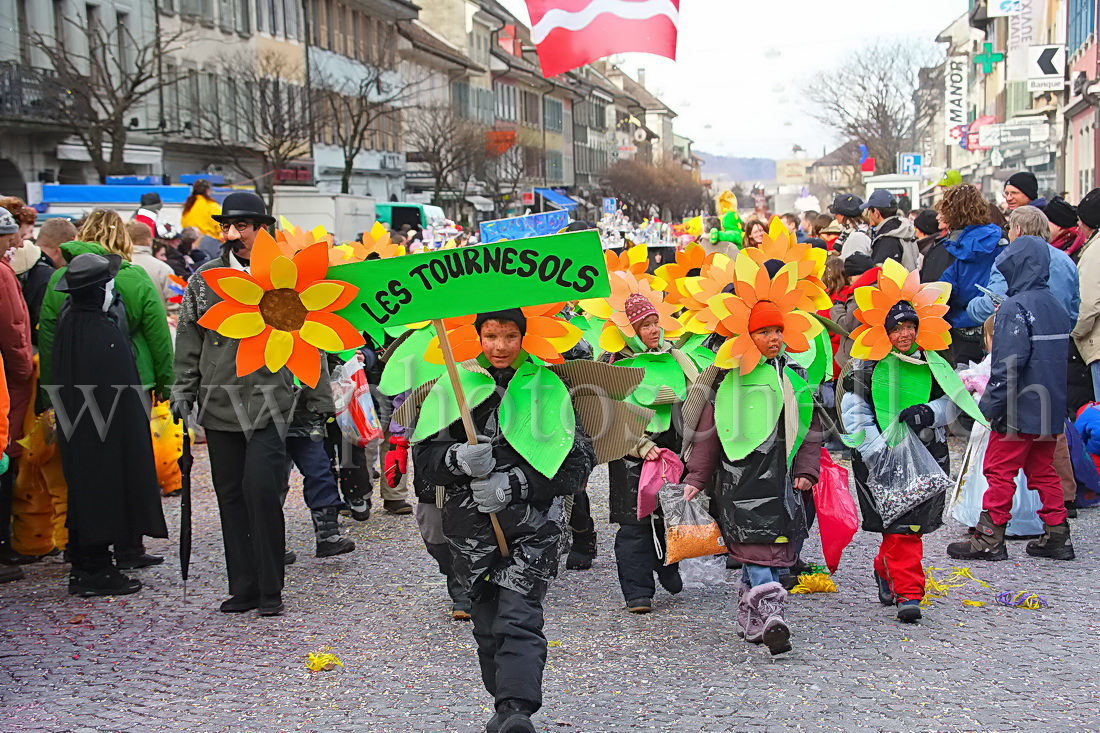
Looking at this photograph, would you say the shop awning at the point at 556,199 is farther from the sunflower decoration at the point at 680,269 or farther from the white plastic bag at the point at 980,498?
the white plastic bag at the point at 980,498

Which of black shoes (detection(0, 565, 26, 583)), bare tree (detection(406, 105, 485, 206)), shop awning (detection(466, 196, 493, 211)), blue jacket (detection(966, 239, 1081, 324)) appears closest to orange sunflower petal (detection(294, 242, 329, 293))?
black shoes (detection(0, 565, 26, 583))

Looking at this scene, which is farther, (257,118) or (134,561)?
(257,118)

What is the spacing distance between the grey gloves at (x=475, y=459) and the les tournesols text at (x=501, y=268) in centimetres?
54

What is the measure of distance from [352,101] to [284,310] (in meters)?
43.4

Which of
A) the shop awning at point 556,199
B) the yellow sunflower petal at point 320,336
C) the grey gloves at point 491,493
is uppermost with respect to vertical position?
the shop awning at point 556,199

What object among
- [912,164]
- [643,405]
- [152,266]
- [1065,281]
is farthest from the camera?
[912,164]

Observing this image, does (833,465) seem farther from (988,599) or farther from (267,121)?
(267,121)

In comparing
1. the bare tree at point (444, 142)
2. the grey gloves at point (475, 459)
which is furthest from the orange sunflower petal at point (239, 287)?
the bare tree at point (444, 142)

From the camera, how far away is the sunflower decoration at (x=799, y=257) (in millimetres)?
5871

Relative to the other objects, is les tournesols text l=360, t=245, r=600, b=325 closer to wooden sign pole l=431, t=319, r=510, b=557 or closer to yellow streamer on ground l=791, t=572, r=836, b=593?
wooden sign pole l=431, t=319, r=510, b=557

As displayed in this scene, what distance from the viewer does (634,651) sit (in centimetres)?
542

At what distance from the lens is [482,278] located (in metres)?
4.24

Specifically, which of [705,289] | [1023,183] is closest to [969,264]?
[1023,183]

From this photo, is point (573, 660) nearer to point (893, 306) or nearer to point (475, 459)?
point (475, 459)
